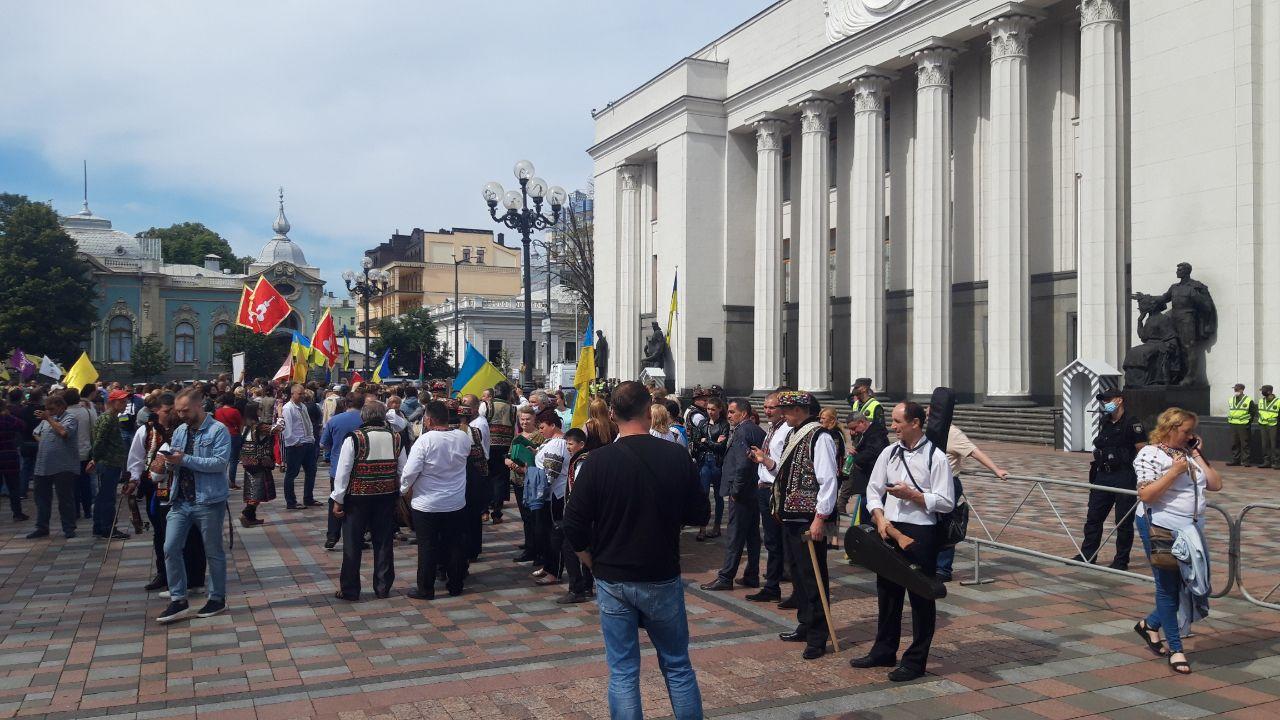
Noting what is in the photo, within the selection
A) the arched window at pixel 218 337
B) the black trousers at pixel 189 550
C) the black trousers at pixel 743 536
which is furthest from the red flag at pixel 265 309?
the arched window at pixel 218 337

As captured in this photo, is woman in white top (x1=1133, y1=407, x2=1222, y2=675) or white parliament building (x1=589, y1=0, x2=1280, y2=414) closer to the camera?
woman in white top (x1=1133, y1=407, x2=1222, y2=675)

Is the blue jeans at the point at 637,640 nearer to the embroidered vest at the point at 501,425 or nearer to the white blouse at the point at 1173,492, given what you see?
the white blouse at the point at 1173,492

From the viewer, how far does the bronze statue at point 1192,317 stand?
68.0ft

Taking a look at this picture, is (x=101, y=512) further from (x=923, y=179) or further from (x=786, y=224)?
(x=786, y=224)

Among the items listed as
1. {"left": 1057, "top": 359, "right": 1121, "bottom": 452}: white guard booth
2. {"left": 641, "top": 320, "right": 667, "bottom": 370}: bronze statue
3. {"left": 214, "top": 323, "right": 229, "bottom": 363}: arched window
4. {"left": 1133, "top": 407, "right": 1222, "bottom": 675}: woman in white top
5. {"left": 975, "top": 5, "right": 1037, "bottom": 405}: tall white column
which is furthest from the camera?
{"left": 214, "top": 323, "right": 229, "bottom": 363}: arched window

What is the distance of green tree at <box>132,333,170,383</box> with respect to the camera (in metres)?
68.4

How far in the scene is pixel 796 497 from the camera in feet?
22.9

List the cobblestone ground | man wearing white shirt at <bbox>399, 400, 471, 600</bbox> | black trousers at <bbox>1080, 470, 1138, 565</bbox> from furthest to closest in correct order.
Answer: black trousers at <bbox>1080, 470, 1138, 565</bbox> → man wearing white shirt at <bbox>399, 400, 471, 600</bbox> → the cobblestone ground

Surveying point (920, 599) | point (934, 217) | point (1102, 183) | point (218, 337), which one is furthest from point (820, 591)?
point (218, 337)

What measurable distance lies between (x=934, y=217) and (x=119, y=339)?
226 ft

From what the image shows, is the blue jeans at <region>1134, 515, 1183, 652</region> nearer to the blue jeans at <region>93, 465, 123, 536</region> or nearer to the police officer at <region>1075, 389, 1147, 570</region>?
the police officer at <region>1075, 389, 1147, 570</region>

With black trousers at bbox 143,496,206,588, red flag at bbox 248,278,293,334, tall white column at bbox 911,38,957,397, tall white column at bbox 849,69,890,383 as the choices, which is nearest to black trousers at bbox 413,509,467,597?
black trousers at bbox 143,496,206,588

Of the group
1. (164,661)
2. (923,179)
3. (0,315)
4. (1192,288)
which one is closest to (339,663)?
(164,661)

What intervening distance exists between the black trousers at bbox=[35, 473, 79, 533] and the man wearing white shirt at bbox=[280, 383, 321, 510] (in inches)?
117
